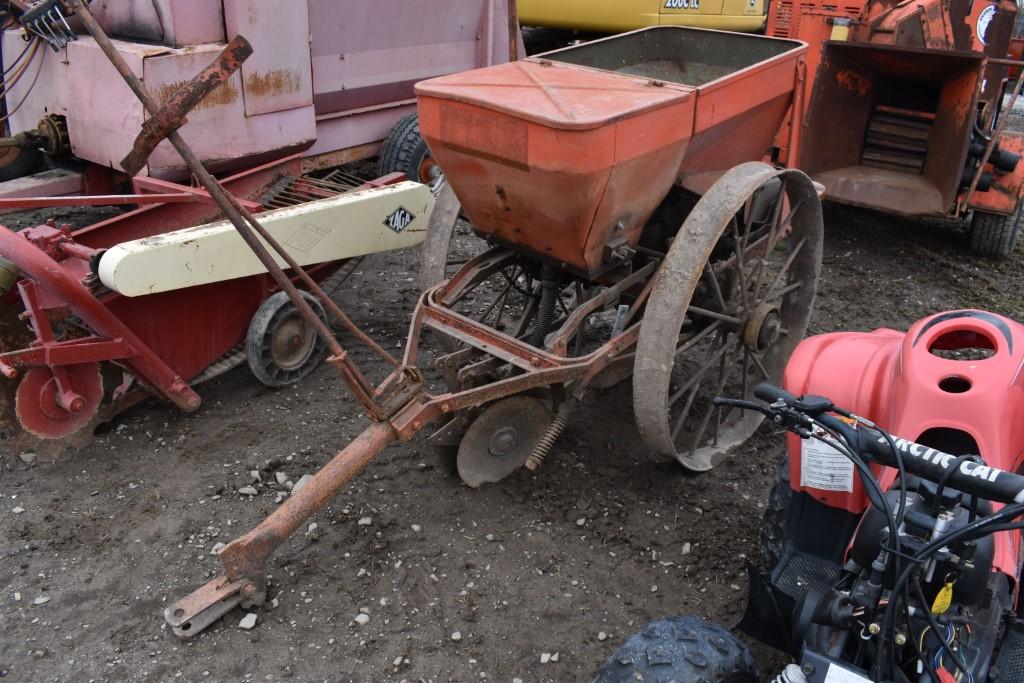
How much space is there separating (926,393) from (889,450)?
439mm

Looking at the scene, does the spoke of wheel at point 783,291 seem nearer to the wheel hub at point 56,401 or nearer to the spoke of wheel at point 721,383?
the spoke of wheel at point 721,383

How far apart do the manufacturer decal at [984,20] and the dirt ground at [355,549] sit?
359 cm

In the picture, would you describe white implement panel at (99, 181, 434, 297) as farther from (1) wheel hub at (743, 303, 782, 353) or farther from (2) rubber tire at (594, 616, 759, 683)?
(2) rubber tire at (594, 616, 759, 683)

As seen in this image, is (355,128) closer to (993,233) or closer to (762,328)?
(762,328)

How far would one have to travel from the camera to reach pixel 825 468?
2.11 meters

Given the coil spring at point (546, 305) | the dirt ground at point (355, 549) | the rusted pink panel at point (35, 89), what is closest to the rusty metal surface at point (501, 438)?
the dirt ground at point (355, 549)

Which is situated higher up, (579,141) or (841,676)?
(579,141)

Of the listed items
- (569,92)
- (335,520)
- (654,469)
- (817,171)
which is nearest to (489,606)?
(335,520)

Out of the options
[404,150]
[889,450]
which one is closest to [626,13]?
[404,150]

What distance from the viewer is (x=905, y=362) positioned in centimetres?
215

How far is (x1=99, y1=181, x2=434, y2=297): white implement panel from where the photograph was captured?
3.24 m

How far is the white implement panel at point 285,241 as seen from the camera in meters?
3.24

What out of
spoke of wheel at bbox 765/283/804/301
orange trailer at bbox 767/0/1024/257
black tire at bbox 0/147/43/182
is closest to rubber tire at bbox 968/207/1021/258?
orange trailer at bbox 767/0/1024/257

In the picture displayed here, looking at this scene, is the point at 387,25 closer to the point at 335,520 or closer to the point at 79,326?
the point at 79,326
